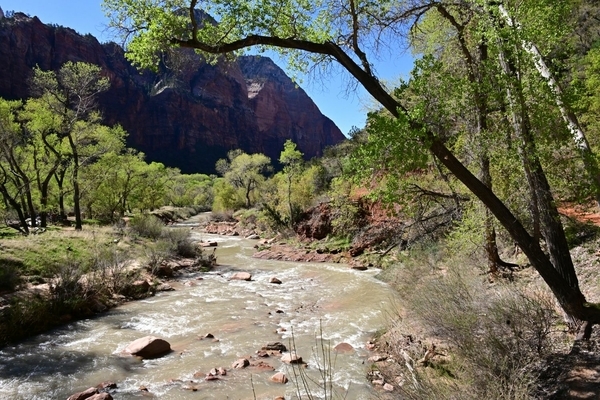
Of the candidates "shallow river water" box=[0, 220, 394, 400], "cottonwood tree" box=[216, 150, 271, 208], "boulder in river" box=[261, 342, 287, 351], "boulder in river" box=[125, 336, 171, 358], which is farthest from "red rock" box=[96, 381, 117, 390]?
"cottonwood tree" box=[216, 150, 271, 208]

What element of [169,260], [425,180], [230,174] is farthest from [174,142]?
[425,180]

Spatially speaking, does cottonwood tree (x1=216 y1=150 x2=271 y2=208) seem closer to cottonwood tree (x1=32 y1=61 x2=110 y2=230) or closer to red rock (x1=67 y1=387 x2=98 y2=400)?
cottonwood tree (x1=32 y1=61 x2=110 y2=230)

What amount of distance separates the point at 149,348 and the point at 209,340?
1417 millimetres

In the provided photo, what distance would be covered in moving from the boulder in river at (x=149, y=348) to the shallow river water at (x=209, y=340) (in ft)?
0.77

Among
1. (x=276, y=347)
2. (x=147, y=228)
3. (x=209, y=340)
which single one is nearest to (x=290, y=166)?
(x=147, y=228)

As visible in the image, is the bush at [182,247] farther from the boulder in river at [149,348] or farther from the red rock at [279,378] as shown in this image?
the red rock at [279,378]

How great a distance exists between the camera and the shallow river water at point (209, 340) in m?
6.52

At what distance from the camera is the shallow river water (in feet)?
21.4

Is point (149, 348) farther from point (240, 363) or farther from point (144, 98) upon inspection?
point (144, 98)

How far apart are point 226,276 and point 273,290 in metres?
3.79

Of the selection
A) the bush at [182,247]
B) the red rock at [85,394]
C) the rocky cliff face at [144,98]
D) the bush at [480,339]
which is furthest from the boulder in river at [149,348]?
the rocky cliff face at [144,98]

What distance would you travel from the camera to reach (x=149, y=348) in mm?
8094

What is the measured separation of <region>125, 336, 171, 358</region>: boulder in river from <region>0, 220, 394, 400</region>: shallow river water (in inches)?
9.2

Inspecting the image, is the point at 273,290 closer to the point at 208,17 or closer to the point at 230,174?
the point at 208,17
